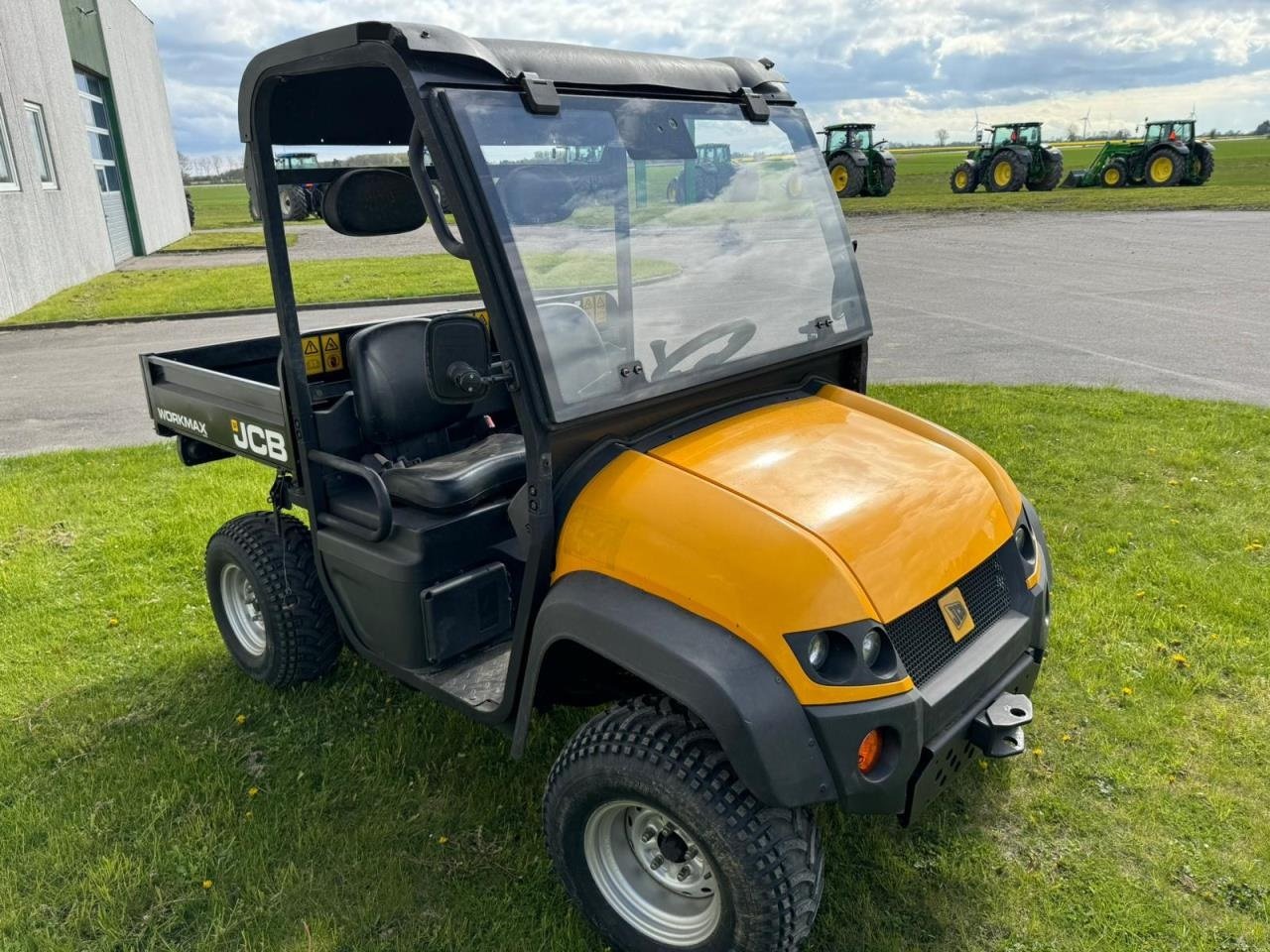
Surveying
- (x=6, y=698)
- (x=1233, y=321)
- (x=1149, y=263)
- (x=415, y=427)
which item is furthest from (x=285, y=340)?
(x=1149, y=263)

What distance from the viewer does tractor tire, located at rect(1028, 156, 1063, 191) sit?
2689 cm

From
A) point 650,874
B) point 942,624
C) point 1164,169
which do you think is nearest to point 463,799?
point 650,874

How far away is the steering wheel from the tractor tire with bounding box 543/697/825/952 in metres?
0.85

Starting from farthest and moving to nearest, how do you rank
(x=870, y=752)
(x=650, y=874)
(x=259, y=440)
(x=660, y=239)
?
1. (x=259, y=440)
2. (x=660, y=239)
3. (x=650, y=874)
4. (x=870, y=752)

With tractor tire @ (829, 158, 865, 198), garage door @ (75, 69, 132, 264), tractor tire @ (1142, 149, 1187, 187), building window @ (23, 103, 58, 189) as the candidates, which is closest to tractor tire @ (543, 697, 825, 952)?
building window @ (23, 103, 58, 189)

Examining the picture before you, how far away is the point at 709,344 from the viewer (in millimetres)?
2578

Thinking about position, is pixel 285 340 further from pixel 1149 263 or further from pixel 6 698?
pixel 1149 263

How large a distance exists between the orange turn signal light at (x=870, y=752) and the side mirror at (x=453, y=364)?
1.13 m

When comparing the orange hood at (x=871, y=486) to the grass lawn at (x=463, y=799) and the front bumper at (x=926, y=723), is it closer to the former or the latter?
the front bumper at (x=926, y=723)

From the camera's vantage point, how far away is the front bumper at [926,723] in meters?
1.96

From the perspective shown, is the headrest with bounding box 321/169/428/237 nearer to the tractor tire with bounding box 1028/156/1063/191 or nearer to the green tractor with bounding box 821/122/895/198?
the green tractor with bounding box 821/122/895/198

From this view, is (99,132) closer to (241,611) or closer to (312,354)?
(312,354)

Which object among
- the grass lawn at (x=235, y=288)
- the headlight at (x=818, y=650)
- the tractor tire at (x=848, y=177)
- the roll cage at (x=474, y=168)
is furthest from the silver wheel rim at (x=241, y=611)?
the tractor tire at (x=848, y=177)

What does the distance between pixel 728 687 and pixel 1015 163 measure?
28.4 meters
